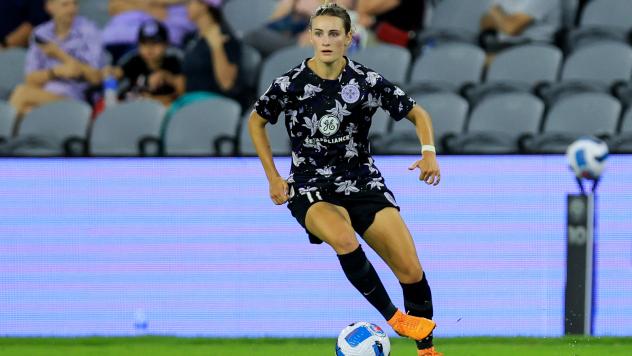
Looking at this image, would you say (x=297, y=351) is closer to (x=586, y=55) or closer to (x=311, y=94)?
(x=311, y=94)

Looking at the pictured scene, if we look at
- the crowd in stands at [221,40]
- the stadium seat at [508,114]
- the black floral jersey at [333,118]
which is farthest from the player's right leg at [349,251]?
the crowd in stands at [221,40]

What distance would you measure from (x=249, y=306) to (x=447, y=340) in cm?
130

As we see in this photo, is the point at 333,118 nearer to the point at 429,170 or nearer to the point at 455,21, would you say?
the point at 429,170

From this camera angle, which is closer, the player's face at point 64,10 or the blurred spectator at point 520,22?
the blurred spectator at point 520,22

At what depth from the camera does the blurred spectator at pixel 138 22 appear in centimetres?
1212

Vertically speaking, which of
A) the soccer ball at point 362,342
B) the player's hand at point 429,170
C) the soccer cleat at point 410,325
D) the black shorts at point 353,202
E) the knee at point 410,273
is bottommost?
the soccer ball at point 362,342

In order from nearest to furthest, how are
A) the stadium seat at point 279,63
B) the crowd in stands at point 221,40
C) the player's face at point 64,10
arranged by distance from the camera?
the stadium seat at point 279,63, the crowd in stands at point 221,40, the player's face at point 64,10

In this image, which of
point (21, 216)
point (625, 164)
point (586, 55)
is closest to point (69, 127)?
point (21, 216)


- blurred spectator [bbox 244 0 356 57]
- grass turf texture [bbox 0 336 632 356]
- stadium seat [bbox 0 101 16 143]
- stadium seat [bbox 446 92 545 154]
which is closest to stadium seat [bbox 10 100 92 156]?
stadium seat [bbox 0 101 16 143]

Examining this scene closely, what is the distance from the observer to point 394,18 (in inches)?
464

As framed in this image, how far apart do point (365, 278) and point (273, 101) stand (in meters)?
1.03

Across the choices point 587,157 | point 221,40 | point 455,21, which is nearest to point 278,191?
point 587,157

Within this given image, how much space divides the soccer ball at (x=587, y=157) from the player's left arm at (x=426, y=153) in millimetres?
1634

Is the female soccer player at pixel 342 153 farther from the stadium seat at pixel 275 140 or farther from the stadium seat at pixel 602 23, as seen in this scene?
the stadium seat at pixel 602 23
